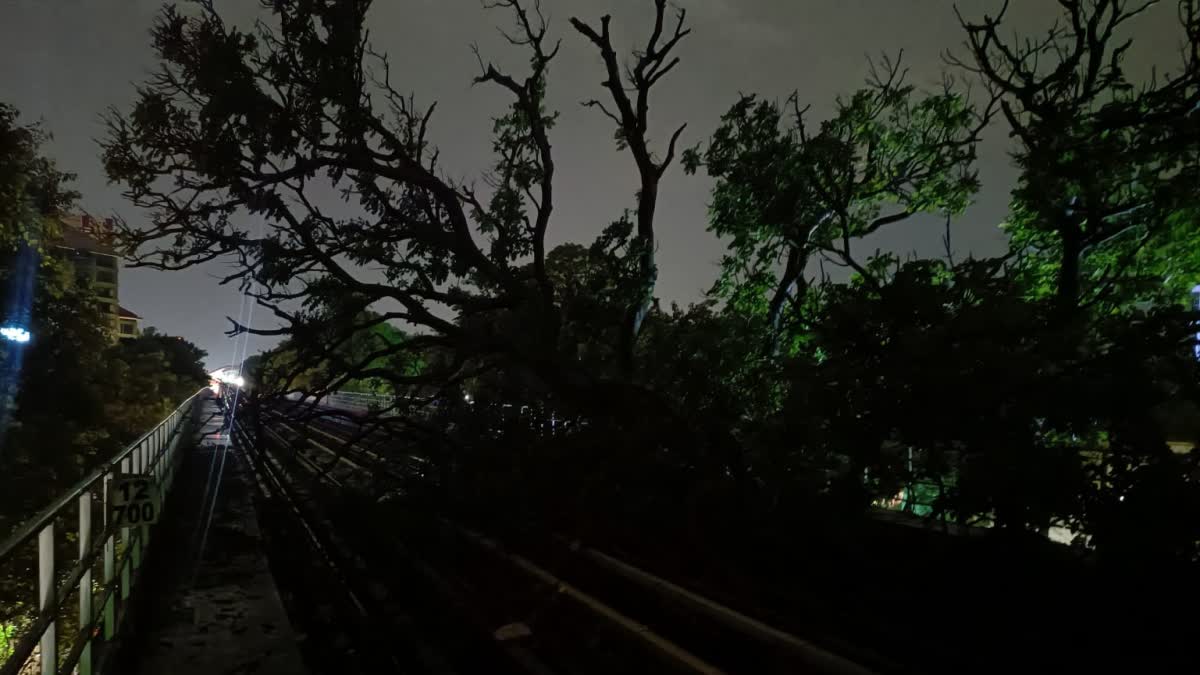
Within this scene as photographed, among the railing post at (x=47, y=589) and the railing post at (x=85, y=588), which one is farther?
the railing post at (x=85, y=588)

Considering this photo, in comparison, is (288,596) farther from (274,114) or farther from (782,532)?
(274,114)

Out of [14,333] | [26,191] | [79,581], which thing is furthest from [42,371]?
[79,581]

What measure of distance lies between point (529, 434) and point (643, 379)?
2.42 m

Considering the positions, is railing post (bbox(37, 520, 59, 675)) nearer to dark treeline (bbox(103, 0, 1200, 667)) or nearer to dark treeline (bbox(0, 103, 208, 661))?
dark treeline (bbox(103, 0, 1200, 667))

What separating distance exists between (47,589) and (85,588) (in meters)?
1.09

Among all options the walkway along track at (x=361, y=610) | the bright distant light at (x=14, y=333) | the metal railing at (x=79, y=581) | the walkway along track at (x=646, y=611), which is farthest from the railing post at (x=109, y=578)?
the bright distant light at (x=14, y=333)

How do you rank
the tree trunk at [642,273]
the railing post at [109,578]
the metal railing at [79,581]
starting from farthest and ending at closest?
the tree trunk at [642,273], the railing post at [109,578], the metal railing at [79,581]

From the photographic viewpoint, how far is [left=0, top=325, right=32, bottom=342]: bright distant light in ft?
70.5

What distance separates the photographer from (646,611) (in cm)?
661

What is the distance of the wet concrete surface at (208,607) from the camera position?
17.0ft

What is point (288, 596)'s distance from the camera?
7641 mm

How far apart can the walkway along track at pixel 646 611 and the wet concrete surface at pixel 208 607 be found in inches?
89.2

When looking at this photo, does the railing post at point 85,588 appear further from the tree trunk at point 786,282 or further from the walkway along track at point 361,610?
the tree trunk at point 786,282

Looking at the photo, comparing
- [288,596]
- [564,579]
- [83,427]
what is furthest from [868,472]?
[83,427]
